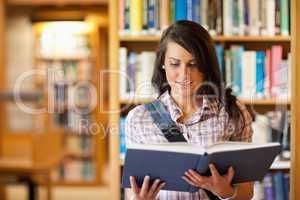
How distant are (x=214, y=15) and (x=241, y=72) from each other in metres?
0.23

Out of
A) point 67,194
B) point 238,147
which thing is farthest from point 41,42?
point 238,147

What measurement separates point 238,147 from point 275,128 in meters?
0.36

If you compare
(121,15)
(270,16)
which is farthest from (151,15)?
(270,16)

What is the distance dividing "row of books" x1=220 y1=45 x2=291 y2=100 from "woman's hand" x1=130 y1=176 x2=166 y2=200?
0.46 metres

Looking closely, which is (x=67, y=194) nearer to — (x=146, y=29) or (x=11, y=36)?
(x=11, y=36)

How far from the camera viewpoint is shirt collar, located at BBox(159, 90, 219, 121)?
1.78 m

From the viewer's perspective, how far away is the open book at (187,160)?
157cm

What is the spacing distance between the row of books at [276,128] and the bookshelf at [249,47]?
0.02 m

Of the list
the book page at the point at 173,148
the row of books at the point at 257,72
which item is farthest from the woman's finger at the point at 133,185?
the row of books at the point at 257,72

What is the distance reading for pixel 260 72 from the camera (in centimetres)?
192

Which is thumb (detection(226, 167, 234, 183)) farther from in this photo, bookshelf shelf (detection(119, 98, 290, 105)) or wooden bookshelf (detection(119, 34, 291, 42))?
wooden bookshelf (detection(119, 34, 291, 42))

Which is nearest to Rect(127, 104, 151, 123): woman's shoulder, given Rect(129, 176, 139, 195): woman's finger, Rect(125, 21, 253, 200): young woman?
Rect(125, 21, 253, 200): young woman

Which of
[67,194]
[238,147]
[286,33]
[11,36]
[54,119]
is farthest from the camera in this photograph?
[11,36]

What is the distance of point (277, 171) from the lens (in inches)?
74.8
